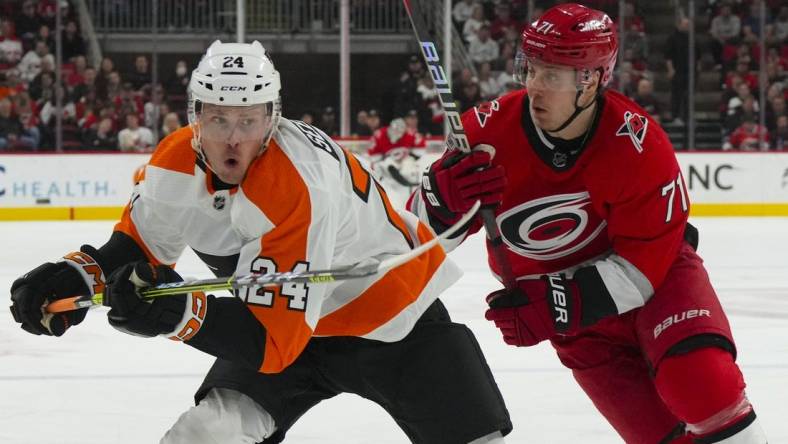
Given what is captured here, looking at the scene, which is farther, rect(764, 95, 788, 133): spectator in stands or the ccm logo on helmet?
rect(764, 95, 788, 133): spectator in stands

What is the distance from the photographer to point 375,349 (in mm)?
2258

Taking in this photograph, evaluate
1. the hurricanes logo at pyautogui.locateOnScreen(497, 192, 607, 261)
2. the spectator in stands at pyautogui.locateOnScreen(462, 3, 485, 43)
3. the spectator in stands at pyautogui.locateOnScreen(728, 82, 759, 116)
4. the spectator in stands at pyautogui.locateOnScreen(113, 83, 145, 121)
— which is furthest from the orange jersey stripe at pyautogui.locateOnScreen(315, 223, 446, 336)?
the spectator in stands at pyautogui.locateOnScreen(462, 3, 485, 43)

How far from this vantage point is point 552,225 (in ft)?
8.27

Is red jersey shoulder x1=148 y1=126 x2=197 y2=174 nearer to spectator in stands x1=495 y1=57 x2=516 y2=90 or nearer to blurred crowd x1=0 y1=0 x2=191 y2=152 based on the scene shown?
blurred crowd x1=0 y1=0 x2=191 y2=152

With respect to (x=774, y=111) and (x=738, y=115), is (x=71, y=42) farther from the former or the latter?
(x=774, y=111)

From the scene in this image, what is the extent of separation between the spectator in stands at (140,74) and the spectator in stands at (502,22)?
3.28 meters

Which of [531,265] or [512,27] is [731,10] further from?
[531,265]

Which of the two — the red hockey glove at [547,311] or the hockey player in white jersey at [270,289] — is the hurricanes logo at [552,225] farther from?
the hockey player in white jersey at [270,289]

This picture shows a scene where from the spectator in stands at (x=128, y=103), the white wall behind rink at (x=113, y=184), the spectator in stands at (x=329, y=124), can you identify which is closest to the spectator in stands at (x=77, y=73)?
the spectator in stands at (x=128, y=103)

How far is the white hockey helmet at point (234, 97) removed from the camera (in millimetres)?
2025

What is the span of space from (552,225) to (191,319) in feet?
2.88

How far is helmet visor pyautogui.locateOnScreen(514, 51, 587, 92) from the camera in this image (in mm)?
2428

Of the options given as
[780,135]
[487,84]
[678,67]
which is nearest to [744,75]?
[678,67]

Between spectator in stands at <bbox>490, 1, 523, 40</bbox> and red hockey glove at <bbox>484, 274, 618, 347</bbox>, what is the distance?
9339 millimetres
